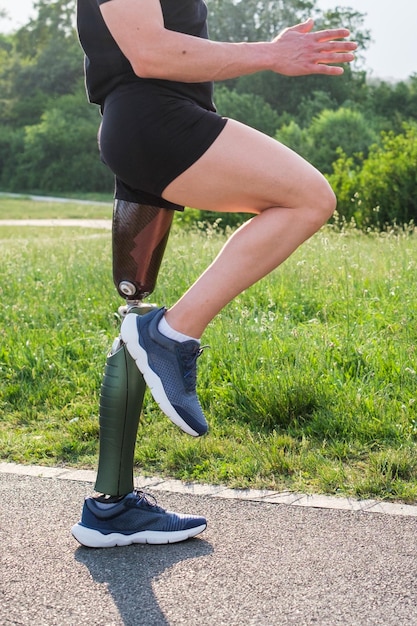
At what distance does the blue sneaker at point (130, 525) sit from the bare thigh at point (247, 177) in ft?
3.33

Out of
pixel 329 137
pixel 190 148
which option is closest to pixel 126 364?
pixel 190 148

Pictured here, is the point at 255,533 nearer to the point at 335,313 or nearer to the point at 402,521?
the point at 402,521

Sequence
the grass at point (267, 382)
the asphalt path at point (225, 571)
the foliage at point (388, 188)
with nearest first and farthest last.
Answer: the asphalt path at point (225, 571) → the grass at point (267, 382) → the foliage at point (388, 188)

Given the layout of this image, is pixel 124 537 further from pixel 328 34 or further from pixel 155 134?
pixel 328 34

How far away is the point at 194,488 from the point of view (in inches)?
140

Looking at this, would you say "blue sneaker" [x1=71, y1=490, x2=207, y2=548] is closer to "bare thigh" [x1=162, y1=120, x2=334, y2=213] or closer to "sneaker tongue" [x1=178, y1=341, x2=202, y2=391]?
"sneaker tongue" [x1=178, y1=341, x2=202, y2=391]

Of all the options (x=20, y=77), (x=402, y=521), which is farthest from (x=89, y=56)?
(x=20, y=77)

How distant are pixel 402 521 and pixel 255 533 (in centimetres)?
49

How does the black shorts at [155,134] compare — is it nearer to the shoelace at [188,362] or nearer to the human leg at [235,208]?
the human leg at [235,208]

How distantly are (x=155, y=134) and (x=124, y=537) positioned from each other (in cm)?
128

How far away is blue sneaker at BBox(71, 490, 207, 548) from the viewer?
2.99 m

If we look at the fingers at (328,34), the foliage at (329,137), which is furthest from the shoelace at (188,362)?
the foliage at (329,137)

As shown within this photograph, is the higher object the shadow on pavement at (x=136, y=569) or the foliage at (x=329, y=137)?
the shadow on pavement at (x=136, y=569)

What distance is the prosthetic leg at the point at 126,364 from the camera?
2982mm
